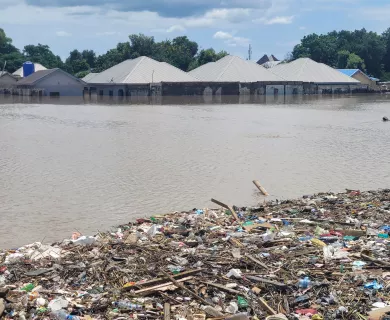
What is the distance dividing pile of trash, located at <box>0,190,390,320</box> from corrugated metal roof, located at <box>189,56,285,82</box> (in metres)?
54.3

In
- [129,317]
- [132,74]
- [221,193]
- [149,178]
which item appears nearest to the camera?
[129,317]

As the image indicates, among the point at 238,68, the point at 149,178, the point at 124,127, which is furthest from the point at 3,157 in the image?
the point at 238,68

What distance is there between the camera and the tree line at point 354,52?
263 feet

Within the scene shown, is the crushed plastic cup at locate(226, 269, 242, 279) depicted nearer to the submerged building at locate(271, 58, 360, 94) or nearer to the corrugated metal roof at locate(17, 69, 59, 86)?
the corrugated metal roof at locate(17, 69, 59, 86)

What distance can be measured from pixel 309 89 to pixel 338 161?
52952 mm

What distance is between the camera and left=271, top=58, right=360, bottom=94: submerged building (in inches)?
2616

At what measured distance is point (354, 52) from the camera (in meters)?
82.7

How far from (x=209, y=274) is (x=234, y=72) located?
192 feet

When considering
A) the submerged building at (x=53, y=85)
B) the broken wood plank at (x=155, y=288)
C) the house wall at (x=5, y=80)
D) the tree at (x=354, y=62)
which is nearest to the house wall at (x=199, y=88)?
the submerged building at (x=53, y=85)

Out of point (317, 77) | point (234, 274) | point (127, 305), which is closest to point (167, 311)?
point (127, 305)

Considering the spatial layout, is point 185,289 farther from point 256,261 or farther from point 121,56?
point 121,56

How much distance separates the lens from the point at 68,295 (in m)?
5.32

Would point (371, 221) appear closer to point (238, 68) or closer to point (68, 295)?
point (68, 295)

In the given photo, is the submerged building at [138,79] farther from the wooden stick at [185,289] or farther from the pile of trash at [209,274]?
the wooden stick at [185,289]
